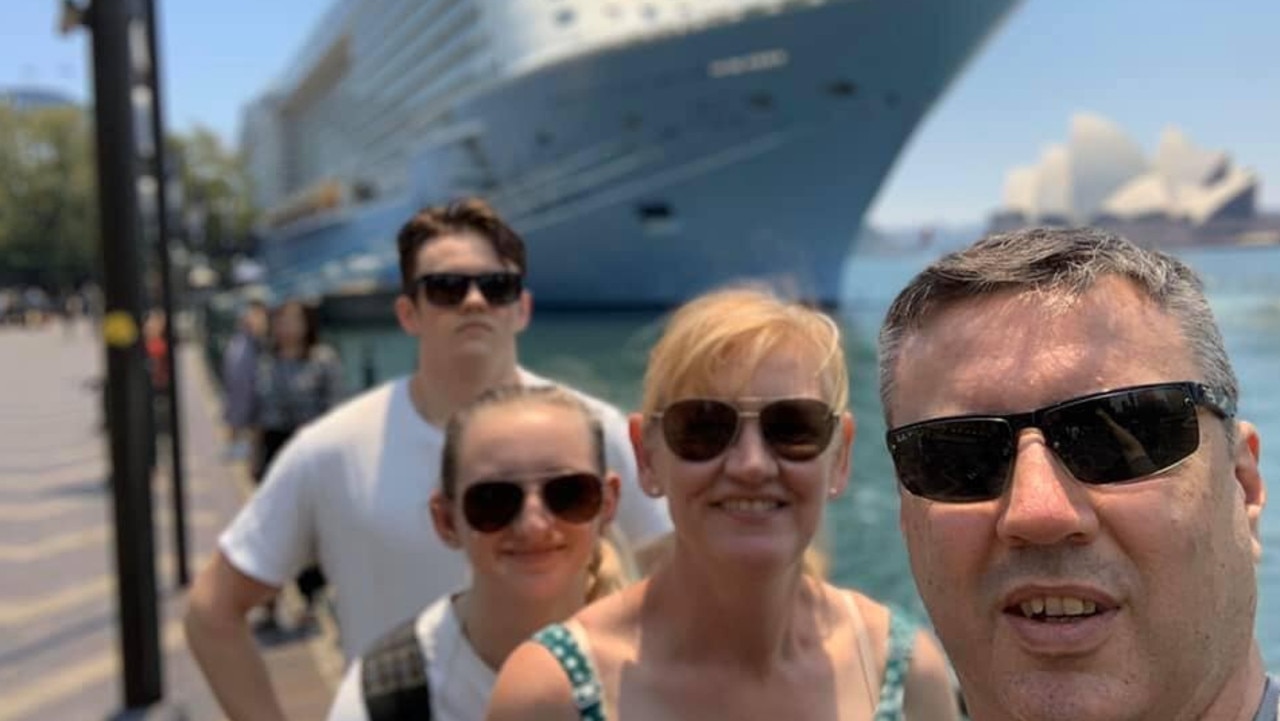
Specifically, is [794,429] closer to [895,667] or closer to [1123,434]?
[895,667]

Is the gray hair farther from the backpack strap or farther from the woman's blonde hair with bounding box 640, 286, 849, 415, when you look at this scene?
the backpack strap

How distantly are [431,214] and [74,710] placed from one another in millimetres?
3333

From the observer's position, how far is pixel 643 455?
173 centimetres

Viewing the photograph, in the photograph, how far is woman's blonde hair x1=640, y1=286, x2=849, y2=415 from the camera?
63.9 inches

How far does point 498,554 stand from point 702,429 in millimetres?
401

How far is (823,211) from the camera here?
30172 mm

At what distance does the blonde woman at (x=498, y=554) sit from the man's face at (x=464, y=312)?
15.2 inches

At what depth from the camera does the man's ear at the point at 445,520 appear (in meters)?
1.89

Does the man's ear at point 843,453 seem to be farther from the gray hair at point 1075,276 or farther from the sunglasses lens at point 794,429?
the gray hair at point 1075,276

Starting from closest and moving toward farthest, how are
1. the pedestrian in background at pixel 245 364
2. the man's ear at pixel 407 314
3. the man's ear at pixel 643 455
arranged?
1. the man's ear at pixel 643 455
2. the man's ear at pixel 407 314
3. the pedestrian in background at pixel 245 364

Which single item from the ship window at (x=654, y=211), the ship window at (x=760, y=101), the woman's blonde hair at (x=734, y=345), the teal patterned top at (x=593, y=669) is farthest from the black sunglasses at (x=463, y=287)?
the ship window at (x=654, y=211)

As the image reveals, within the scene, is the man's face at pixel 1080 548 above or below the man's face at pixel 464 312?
below

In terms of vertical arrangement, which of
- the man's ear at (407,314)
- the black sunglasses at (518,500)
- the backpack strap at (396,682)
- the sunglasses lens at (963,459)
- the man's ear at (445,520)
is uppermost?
the man's ear at (407,314)

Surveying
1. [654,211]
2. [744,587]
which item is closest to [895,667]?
[744,587]
